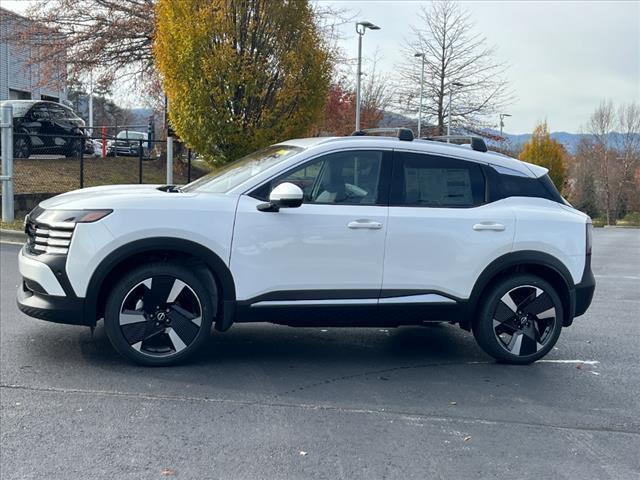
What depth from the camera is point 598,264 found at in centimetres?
1499

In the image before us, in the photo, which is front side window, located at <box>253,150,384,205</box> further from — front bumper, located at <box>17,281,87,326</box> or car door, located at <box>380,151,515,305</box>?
front bumper, located at <box>17,281,87,326</box>

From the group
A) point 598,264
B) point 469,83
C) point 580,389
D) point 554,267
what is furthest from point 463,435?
point 469,83

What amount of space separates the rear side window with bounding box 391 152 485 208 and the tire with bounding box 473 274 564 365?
740 millimetres

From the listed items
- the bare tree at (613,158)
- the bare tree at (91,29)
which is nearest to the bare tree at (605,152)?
the bare tree at (613,158)

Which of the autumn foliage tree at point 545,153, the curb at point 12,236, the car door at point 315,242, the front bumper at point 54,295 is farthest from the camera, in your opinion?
the autumn foliage tree at point 545,153

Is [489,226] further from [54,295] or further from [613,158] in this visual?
[613,158]

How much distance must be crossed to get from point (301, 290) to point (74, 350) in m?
1.89

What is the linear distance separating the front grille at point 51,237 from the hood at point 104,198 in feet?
0.48

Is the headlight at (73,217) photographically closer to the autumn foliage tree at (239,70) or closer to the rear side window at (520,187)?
the rear side window at (520,187)

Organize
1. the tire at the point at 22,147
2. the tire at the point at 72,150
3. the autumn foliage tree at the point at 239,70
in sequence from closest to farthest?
1. the autumn foliage tree at the point at 239,70
2. the tire at the point at 22,147
3. the tire at the point at 72,150

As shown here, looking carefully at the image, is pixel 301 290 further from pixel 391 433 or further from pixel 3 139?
pixel 3 139

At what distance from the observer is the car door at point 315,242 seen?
5.30 m

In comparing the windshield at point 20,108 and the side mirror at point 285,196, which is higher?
the windshield at point 20,108

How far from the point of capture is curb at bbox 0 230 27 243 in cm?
1312
